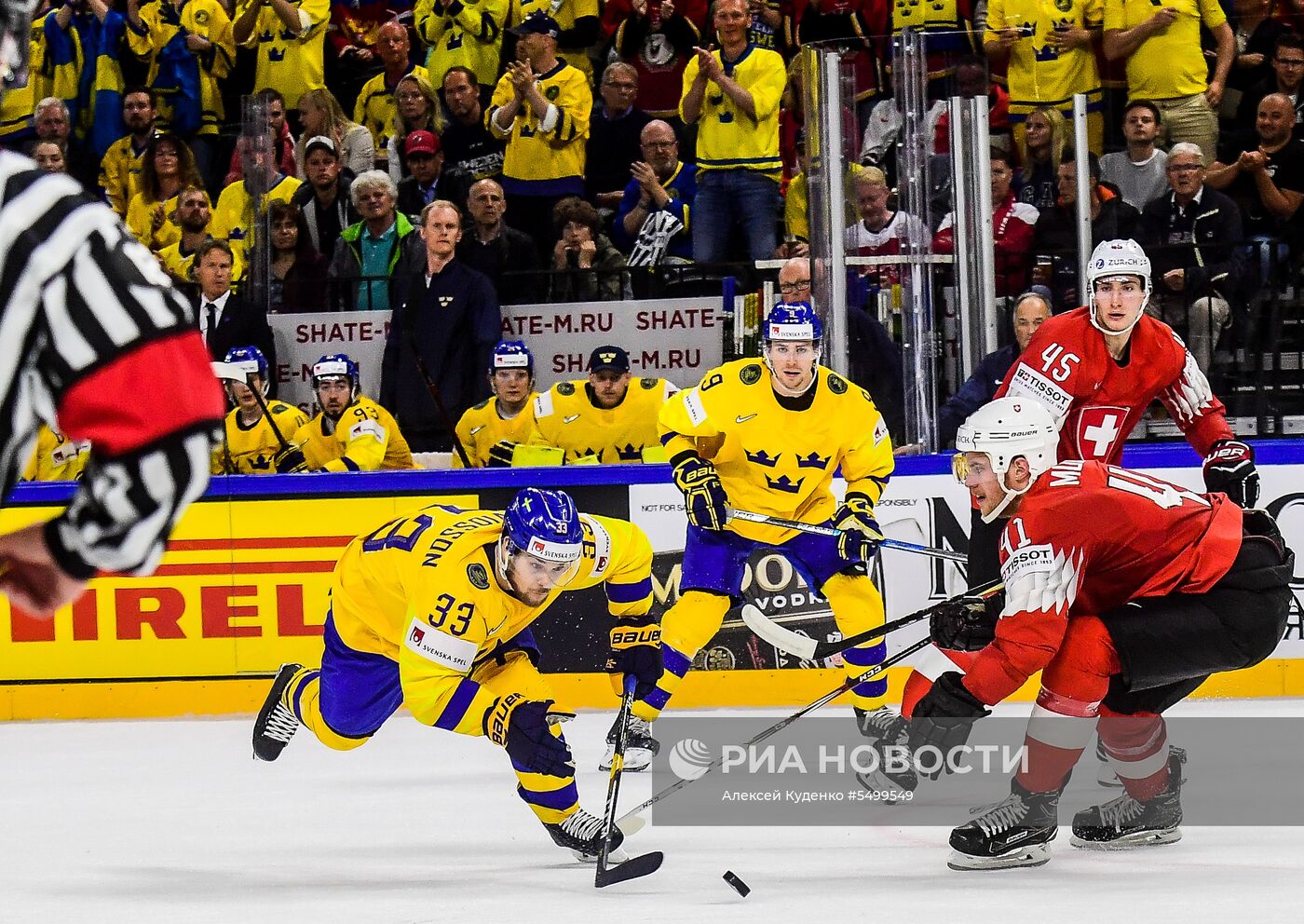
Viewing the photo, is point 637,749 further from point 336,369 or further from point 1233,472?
point 336,369

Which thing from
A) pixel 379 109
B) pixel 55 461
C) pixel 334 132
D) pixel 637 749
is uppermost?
pixel 379 109

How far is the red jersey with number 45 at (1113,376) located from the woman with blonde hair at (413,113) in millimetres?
4366

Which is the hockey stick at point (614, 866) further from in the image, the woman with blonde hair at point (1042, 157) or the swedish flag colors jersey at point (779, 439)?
→ the woman with blonde hair at point (1042, 157)

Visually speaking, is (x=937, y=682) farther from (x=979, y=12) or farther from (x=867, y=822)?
(x=979, y=12)

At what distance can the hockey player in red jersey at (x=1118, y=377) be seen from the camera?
577 centimetres

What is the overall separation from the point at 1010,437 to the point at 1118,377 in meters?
1.71

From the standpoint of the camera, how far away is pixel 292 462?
7.78 metres

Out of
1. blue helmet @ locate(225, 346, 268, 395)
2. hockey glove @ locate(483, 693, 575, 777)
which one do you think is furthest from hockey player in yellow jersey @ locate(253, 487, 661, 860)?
blue helmet @ locate(225, 346, 268, 395)

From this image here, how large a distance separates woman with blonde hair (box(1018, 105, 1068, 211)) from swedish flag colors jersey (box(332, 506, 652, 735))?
8.86 ft

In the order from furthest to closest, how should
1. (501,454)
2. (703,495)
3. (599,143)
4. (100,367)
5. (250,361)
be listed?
(599,143) < (250,361) < (501,454) < (703,495) < (100,367)

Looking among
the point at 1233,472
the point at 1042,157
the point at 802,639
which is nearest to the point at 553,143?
the point at 1042,157

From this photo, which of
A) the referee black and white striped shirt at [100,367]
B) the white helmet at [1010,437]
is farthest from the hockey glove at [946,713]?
the referee black and white striped shirt at [100,367]

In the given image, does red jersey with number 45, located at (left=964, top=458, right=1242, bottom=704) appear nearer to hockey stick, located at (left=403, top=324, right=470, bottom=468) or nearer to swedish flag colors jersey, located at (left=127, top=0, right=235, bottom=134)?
hockey stick, located at (left=403, top=324, right=470, bottom=468)

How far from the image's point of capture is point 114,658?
7430 millimetres
